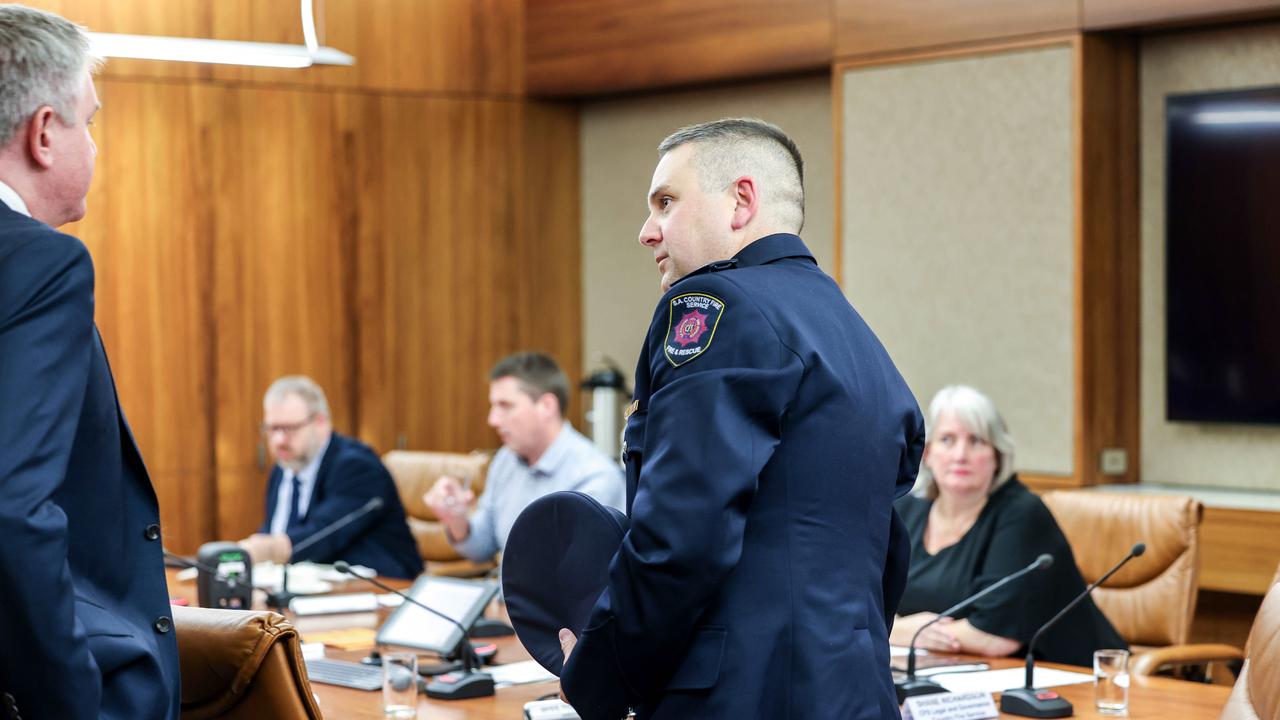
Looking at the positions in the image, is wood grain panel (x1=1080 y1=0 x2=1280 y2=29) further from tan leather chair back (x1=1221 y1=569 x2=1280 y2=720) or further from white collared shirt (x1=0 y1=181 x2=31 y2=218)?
white collared shirt (x1=0 y1=181 x2=31 y2=218)

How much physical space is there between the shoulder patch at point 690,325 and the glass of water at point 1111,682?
1.33 metres

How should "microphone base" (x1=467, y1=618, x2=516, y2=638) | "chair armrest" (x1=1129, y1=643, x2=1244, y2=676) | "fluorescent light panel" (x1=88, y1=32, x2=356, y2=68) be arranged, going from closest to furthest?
"microphone base" (x1=467, y1=618, x2=516, y2=638) → "chair armrest" (x1=1129, y1=643, x2=1244, y2=676) → "fluorescent light panel" (x1=88, y1=32, x2=356, y2=68)

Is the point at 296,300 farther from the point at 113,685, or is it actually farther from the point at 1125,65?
the point at 113,685

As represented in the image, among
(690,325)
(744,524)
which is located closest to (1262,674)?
(744,524)

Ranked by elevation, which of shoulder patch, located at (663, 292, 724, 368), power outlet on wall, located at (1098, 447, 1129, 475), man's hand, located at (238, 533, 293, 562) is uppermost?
shoulder patch, located at (663, 292, 724, 368)

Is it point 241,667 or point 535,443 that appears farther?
point 535,443

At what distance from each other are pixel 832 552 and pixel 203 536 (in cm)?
531

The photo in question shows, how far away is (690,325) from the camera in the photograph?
73.1 inches

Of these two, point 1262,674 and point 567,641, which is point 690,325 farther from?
point 1262,674

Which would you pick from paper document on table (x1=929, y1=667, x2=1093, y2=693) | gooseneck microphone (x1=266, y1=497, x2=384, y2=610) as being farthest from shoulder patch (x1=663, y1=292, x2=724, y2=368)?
gooseneck microphone (x1=266, y1=497, x2=384, y2=610)

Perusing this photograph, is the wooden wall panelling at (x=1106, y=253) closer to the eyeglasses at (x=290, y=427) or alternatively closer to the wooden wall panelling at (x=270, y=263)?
the eyeglasses at (x=290, y=427)

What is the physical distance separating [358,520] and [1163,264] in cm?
299

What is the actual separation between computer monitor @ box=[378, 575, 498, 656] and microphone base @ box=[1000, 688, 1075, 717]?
1.07 meters

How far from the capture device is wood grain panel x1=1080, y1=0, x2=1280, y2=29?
5.18m
